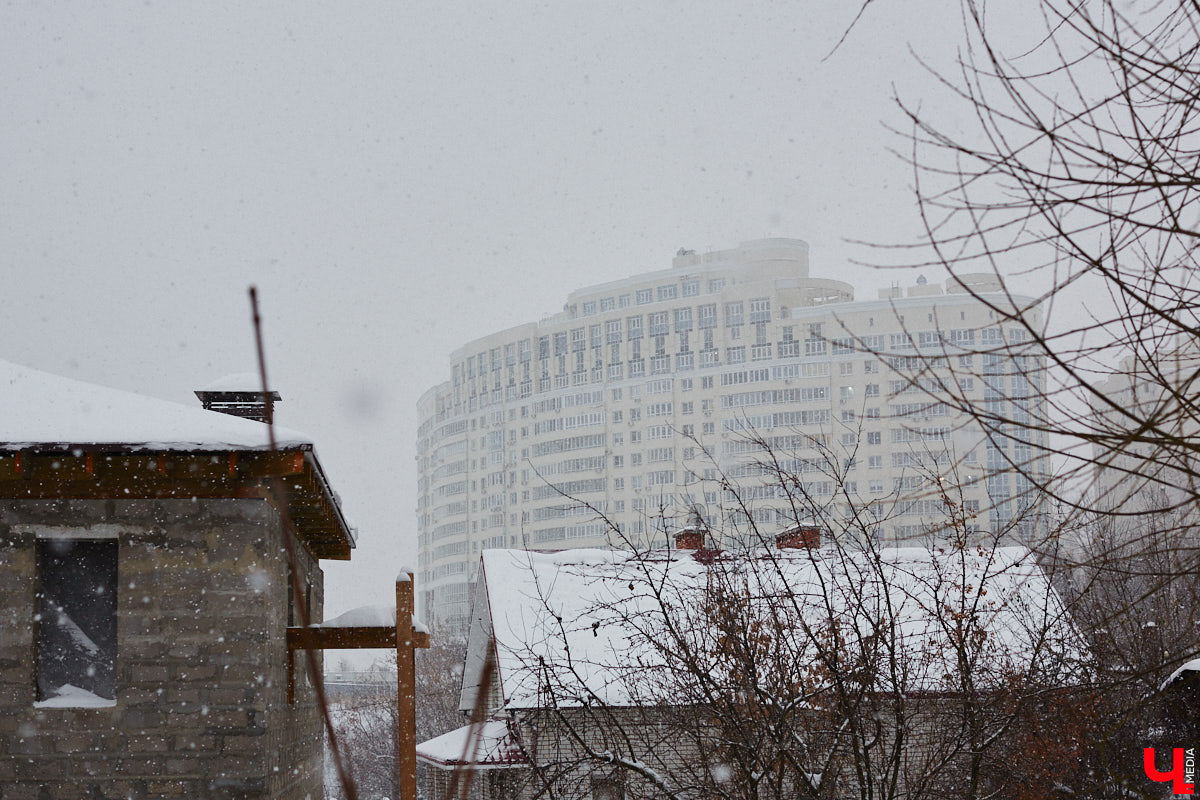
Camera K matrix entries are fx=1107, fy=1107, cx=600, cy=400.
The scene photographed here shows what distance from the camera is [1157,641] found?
45.9ft

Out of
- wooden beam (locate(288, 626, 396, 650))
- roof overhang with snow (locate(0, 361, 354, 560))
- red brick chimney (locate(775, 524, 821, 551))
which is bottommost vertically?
wooden beam (locate(288, 626, 396, 650))

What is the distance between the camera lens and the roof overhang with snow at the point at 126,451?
7191 millimetres

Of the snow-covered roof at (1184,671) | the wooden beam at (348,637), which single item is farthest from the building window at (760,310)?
the wooden beam at (348,637)

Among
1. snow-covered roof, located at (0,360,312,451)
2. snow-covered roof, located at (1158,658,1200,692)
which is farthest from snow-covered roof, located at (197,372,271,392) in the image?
snow-covered roof, located at (1158,658,1200,692)

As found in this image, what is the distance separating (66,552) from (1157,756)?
11592mm

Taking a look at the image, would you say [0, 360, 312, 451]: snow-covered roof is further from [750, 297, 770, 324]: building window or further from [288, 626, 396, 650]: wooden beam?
[750, 297, 770, 324]: building window

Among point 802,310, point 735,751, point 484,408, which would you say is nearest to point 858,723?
point 735,751

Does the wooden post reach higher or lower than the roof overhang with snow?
lower

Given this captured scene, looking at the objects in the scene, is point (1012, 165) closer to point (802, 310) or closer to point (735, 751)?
point (735, 751)

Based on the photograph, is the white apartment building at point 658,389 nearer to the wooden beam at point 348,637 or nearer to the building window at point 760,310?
the building window at point 760,310

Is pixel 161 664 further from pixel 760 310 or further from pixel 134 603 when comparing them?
pixel 760 310

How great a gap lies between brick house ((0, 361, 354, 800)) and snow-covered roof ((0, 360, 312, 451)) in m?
0.02

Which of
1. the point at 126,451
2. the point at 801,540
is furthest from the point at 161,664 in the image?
the point at 801,540

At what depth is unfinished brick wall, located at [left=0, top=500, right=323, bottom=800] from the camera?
7207 millimetres
